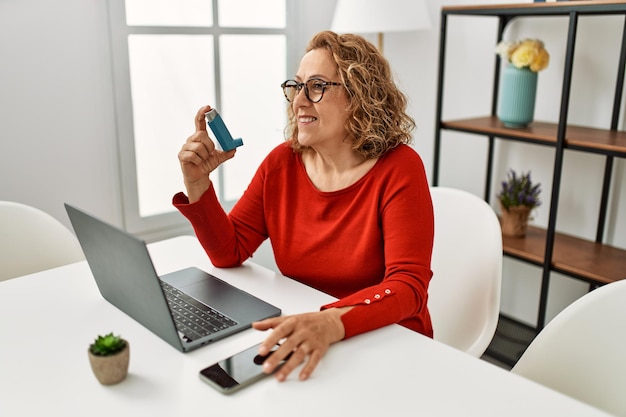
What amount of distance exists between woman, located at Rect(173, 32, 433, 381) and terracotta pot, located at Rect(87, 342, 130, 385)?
525mm

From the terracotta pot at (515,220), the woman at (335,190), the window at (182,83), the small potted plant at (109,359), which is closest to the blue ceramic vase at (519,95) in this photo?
the terracotta pot at (515,220)

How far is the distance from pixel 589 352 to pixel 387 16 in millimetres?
1689

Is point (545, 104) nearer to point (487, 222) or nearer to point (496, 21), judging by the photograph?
point (496, 21)

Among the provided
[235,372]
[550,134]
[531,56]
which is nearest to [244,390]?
[235,372]

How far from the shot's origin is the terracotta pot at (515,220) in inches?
→ 92.1

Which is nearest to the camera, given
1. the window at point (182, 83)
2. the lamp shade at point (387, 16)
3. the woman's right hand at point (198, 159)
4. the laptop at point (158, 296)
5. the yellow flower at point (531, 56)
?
the laptop at point (158, 296)

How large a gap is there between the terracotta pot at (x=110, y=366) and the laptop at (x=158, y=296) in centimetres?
11

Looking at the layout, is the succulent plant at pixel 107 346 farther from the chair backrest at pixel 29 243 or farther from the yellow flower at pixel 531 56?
the yellow flower at pixel 531 56

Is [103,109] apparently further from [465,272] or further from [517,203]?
[517,203]

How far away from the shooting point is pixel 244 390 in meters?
0.95

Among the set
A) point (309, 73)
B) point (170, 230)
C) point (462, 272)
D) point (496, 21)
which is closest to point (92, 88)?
point (170, 230)

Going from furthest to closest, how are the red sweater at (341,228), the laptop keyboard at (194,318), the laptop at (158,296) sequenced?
the red sweater at (341,228), the laptop keyboard at (194,318), the laptop at (158,296)

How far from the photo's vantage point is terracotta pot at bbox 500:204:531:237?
2340mm

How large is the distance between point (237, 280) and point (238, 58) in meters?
1.51
